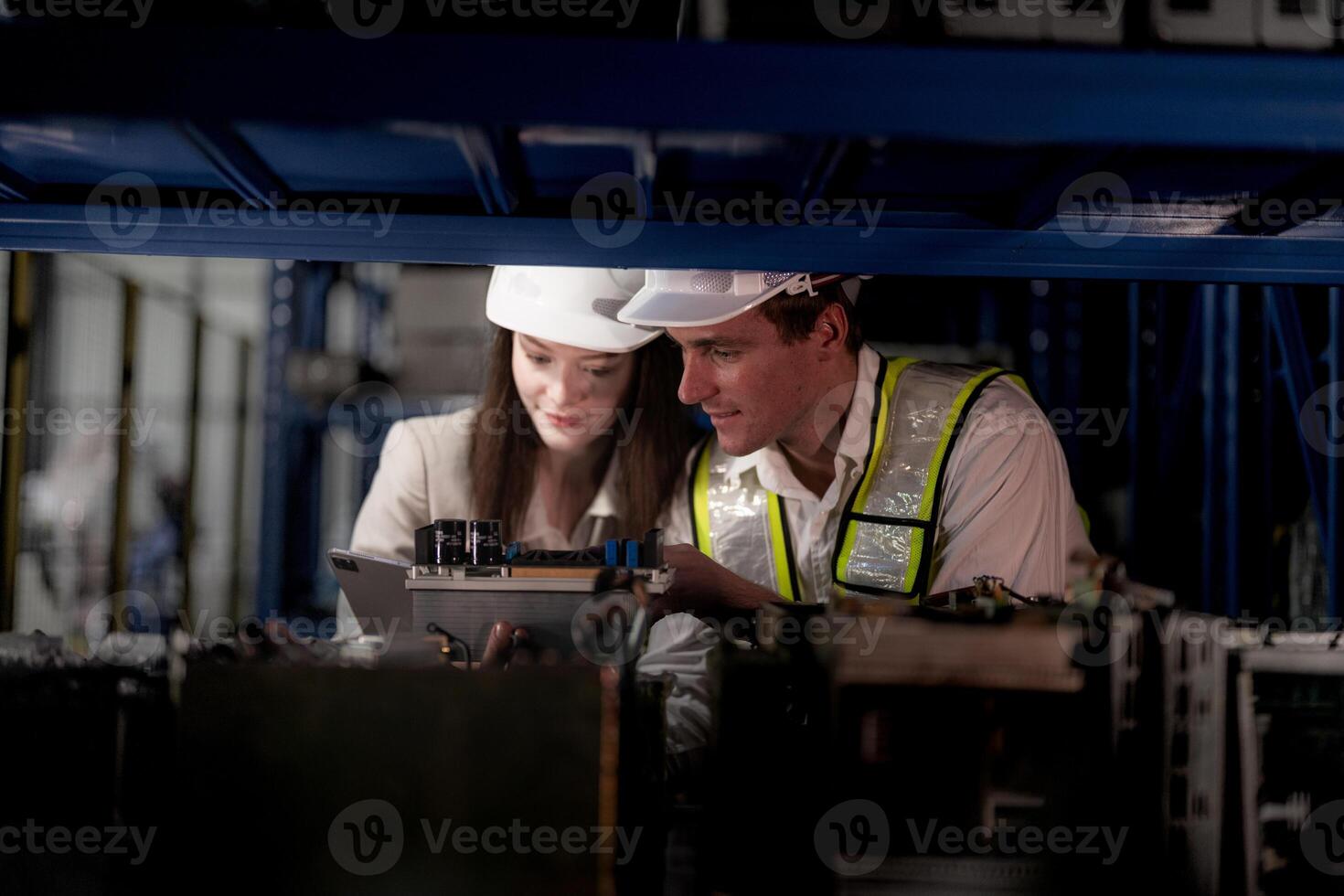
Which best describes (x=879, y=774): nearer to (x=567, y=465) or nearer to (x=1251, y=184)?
(x=1251, y=184)

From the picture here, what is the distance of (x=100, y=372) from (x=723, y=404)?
6.79 meters

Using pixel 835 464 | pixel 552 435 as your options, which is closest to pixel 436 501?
pixel 552 435

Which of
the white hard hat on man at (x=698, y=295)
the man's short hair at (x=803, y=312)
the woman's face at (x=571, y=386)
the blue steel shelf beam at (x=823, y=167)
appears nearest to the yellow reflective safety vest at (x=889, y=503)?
the man's short hair at (x=803, y=312)

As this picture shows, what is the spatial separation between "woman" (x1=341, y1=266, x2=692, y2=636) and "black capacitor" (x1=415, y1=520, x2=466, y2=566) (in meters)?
1.17

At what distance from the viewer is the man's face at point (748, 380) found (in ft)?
9.85

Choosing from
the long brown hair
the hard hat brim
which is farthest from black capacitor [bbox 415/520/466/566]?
the long brown hair

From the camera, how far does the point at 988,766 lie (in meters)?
1.50

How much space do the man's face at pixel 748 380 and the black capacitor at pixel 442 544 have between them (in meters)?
1.08

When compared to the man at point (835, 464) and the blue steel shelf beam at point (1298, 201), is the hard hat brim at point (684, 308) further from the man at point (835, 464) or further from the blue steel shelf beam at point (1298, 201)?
the blue steel shelf beam at point (1298, 201)

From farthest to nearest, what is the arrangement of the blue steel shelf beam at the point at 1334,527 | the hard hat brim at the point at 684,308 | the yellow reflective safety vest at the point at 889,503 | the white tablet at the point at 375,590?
the blue steel shelf beam at the point at 1334,527 → the yellow reflective safety vest at the point at 889,503 → the hard hat brim at the point at 684,308 → the white tablet at the point at 375,590

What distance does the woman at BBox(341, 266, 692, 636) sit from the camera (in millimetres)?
3213

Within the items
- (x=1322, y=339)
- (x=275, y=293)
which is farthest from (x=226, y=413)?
(x=1322, y=339)

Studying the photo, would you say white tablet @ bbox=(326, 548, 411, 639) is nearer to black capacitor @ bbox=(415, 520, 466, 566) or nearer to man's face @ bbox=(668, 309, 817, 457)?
black capacitor @ bbox=(415, 520, 466, 566)

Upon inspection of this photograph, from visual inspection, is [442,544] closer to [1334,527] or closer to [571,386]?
[571,386]
